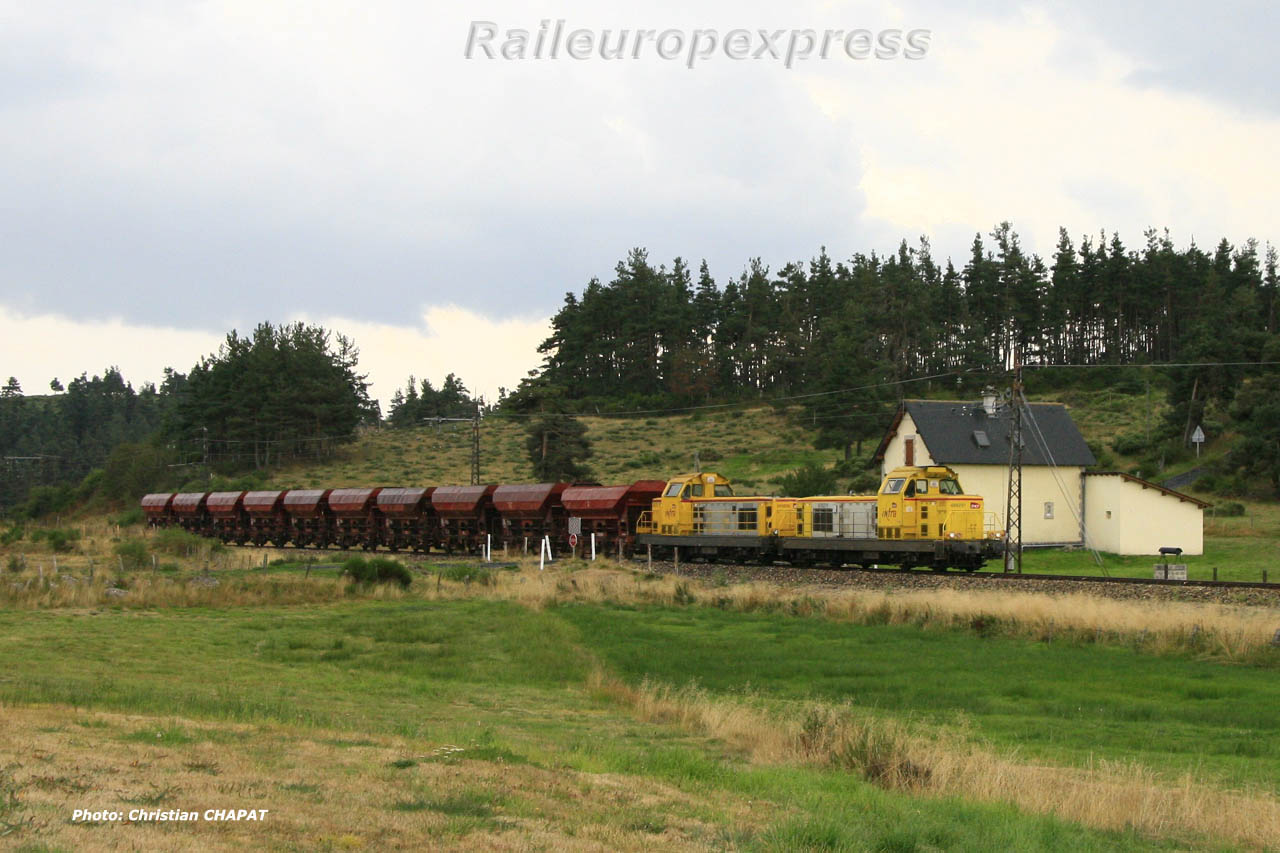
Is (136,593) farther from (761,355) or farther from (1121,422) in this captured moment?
(761,355)

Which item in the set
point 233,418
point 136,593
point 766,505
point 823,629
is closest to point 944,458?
point 766,505

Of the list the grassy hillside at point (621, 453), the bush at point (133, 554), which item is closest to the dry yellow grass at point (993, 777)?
the bush at point (133, 554)

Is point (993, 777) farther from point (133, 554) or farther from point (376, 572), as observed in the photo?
point (133, 554)

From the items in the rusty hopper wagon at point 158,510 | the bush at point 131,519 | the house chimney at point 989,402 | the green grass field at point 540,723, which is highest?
the house chimney at point 989,402

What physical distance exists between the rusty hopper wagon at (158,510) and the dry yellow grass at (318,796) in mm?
65125

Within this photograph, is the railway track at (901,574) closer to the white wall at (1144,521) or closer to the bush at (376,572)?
the bush at (376,572)

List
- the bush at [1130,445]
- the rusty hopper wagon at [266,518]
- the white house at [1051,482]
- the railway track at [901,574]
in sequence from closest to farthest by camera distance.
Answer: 1. the railway track at [901,574]
2. the white house at [1051,482]
3. the rusty hopper wagon at [266,518]
4. the bush at [1130,445]

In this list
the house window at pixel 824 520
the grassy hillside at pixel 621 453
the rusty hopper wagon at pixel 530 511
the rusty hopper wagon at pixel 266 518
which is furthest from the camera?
the grassy hillside at pixel 621 453

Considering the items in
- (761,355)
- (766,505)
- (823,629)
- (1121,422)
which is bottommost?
(823,629)

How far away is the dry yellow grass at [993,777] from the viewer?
11734 millimetres

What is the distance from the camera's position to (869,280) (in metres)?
122

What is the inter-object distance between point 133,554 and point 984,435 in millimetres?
39322

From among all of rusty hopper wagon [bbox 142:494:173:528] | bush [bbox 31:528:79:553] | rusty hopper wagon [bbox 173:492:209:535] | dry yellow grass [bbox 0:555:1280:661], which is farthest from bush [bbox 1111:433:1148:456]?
bush [bbox 31:528:79:553]

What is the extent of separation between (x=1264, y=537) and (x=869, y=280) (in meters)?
70.3
